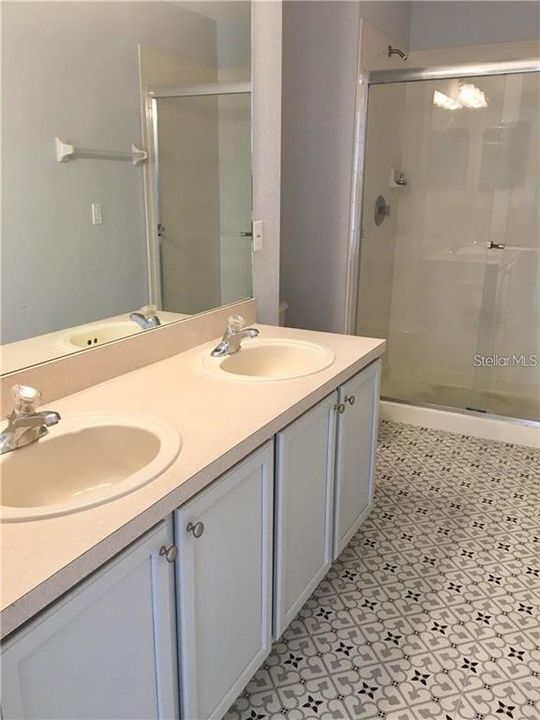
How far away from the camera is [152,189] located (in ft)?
5.75

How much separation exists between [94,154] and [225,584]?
43.2 inches

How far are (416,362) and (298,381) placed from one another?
2.40 meters

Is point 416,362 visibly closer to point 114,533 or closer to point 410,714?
point 410,714

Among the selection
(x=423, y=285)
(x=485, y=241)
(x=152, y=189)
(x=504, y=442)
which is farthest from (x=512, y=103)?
(x=152, y=189)

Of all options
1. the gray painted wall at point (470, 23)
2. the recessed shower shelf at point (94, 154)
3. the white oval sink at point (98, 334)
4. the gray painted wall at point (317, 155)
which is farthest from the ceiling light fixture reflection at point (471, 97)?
the white oval sink at point (98, 334)

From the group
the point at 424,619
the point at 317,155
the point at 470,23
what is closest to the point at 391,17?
the point at 470,23

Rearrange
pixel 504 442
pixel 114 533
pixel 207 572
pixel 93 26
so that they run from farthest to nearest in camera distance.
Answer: pixel 504 442 → pixel 93 26 → pixel 207 572 → pixel 114 533

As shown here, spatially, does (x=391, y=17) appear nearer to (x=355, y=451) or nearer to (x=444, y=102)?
(x=444, y=102)

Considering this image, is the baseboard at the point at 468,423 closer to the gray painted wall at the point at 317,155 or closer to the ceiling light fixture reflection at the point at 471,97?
the gray painted wall at the point at 317,155

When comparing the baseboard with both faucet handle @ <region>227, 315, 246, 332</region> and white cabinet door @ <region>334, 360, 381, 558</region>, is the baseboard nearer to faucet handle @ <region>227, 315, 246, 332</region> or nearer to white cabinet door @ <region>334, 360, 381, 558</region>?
white cabinet door @ <region>334, 360, 381, 558</region>

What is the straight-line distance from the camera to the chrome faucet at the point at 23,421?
1.19 metres

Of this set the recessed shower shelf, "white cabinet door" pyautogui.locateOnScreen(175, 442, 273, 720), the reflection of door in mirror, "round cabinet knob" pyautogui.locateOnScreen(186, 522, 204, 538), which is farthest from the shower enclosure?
"round cabinet knob" pyautogui.locateOnScreen(186, 522, 204, 538)

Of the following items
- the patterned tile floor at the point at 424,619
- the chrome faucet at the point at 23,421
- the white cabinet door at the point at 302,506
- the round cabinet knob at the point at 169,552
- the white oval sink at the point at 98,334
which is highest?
the white oval sink at the point at 98,334

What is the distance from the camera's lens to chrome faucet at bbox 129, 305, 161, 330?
176cm
